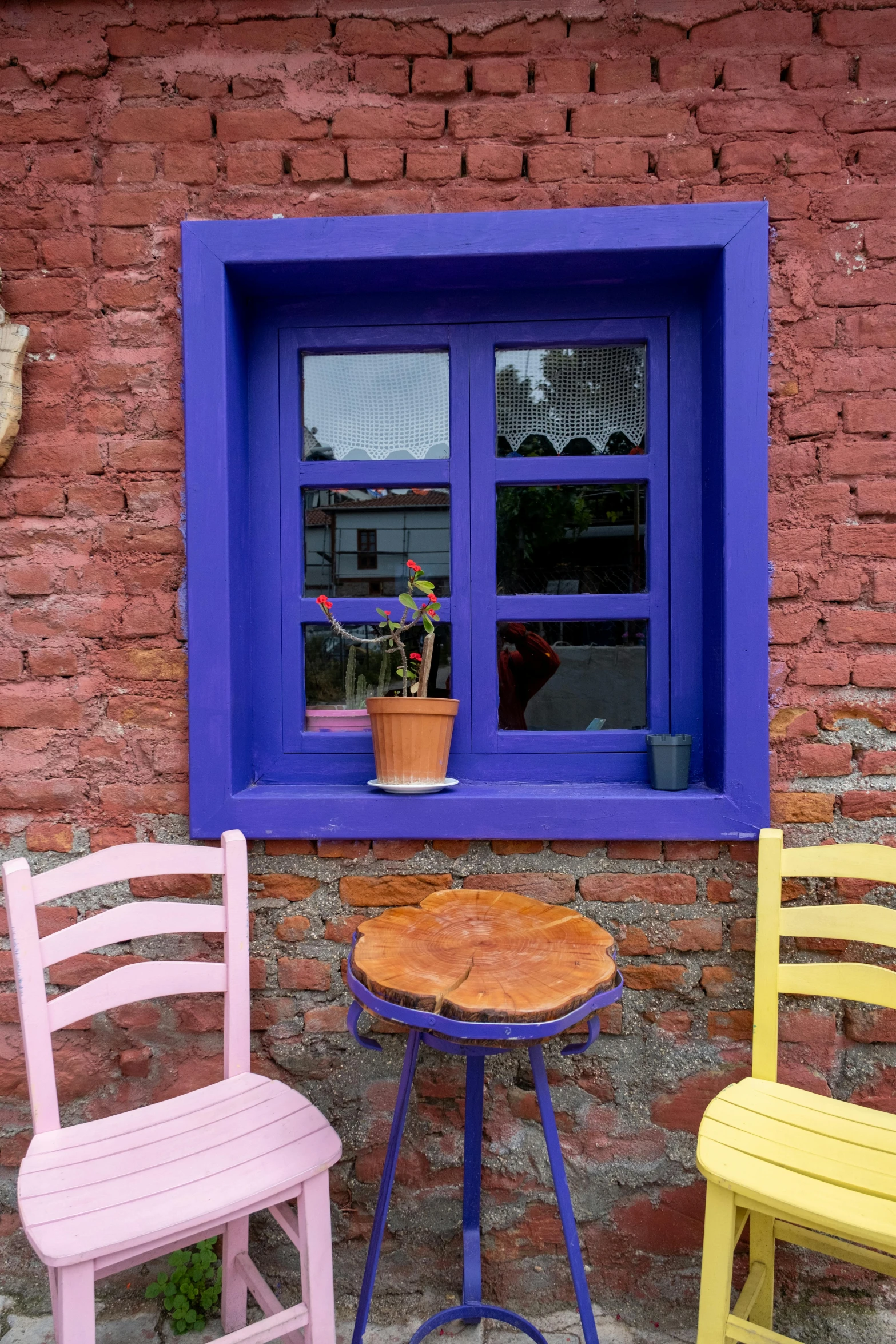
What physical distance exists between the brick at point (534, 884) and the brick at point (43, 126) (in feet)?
7.03

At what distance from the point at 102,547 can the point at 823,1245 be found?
90.9 inches

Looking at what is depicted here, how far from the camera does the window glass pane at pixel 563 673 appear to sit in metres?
2.29

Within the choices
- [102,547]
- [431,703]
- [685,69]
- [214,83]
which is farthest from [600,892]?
[214,83]

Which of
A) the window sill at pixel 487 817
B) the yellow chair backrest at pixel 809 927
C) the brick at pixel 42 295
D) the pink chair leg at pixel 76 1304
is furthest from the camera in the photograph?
the brick at pixel 42 295

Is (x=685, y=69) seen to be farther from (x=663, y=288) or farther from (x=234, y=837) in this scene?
(x=234, y=837)

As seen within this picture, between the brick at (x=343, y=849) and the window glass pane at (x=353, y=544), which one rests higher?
the window glass pane at (x=353, y=544)

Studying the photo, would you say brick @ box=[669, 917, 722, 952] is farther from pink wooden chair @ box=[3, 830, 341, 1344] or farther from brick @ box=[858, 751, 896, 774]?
pink wooden chair @ box=[3, 830, 341, 1344]

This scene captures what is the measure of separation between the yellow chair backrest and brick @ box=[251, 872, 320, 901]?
1069mm

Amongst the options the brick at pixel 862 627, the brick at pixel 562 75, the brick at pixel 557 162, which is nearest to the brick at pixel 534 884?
the brick at pixel 862 627

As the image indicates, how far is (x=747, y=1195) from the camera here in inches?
56.6

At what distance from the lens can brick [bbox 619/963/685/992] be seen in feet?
6.81

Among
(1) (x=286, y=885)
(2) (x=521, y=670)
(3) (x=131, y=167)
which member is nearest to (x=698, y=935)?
(2) (x=521, y=670)

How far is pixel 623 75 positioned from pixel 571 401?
77 centimetres

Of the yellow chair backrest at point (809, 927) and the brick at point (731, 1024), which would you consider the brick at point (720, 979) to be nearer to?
the brick at point (731, 1024)
